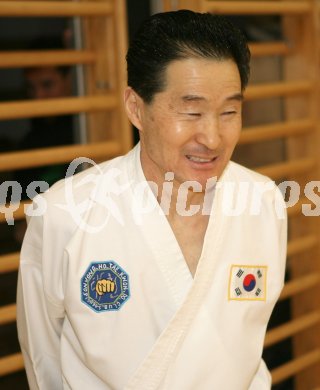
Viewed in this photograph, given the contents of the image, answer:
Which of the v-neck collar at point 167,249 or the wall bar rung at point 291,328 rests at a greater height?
the v-neck collar at point 167,249

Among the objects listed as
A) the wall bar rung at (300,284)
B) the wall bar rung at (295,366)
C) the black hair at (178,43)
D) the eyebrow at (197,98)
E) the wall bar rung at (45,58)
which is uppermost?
the black hair at (178,43)

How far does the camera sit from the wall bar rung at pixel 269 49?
103 inches

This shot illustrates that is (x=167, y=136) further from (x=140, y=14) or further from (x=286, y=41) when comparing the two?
(x=286, y=41)

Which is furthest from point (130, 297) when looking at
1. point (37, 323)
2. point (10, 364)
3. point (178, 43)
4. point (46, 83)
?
point (46, 83)

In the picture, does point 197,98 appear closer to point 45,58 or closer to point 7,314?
point 45,58

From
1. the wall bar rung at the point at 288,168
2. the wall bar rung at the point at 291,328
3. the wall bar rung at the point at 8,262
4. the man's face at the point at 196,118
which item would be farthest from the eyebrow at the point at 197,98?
the wall bar rung at the point at 291,328

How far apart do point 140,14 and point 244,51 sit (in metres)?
1.03

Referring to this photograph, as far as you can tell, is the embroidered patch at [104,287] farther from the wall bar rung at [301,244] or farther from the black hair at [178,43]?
the wall bar rung at [301,244]

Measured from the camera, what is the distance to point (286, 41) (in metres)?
2.84

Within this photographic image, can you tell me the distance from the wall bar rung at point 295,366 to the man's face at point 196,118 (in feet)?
4.94

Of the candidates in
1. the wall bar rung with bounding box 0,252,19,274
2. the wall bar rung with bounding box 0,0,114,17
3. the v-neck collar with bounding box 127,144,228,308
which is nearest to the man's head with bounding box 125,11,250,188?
the v-neck collar with bounding box 127,144,228,308

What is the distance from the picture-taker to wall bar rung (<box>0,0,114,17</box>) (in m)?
1.89

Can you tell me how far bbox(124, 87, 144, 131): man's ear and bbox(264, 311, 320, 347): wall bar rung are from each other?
4.73 ft

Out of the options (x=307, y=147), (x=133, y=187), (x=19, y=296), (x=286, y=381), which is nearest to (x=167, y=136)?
(x=133, y=187)
